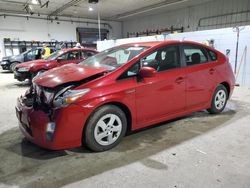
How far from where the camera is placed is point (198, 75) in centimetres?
321

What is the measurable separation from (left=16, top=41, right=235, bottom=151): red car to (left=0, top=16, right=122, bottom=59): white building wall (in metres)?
13.5

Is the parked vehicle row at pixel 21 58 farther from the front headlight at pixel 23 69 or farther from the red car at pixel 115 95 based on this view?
the red car at pixel 115 95

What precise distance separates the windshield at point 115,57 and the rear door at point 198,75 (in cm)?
77

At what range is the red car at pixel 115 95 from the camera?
2.24 m

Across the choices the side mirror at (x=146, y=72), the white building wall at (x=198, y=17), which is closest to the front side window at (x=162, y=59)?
the side mirror at (x=146, y=72)

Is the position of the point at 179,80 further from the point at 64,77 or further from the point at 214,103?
the point at 64,77

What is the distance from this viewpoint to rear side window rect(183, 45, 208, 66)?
3178 mm

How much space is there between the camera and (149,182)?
1944 mm

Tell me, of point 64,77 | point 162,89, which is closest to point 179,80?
point 162,89

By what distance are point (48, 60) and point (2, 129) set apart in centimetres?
413

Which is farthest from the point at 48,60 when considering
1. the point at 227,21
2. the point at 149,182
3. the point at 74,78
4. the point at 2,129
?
the point at 227,21

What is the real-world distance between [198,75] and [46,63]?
206 inches

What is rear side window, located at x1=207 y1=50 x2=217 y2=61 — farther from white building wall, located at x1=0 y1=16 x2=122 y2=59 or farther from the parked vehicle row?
white building wall, located at x1=0 y1=16 x2=122 y2=59

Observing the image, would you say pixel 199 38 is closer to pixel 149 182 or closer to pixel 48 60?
pixel 48 60
